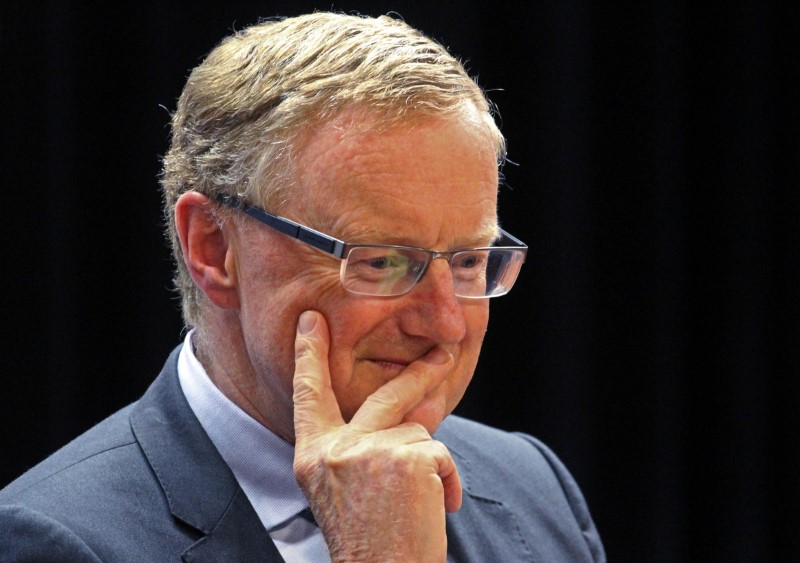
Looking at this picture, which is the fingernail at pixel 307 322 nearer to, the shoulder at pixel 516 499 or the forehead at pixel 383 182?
the forehead at pixel 383 182

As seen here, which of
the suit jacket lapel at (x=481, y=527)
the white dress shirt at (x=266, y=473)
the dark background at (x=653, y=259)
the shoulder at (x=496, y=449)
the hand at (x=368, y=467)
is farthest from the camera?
the dark background at (x=653, y=259)

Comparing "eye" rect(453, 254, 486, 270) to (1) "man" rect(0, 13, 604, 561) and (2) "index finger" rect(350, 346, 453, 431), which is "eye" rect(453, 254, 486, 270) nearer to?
(1) "man" rect(0, 13, 604, 561)

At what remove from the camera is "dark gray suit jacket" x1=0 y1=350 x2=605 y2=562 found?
1648 mm

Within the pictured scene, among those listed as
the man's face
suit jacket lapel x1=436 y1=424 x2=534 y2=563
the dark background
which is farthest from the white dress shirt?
the dark background

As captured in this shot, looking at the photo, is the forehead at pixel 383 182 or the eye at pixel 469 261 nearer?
the forehead at pixel 383 182

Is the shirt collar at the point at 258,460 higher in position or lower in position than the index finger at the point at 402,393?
lower

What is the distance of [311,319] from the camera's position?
5.66 ft

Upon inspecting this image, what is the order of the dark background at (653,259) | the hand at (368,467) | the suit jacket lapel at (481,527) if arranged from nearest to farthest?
the hand at (368,467)
the suit jacket lapel at (481,527)
the dark background at (653,259)

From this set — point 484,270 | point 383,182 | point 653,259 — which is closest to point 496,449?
point 484,270

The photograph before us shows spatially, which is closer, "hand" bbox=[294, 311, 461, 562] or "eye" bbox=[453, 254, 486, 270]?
"hand" bbox=[294, 311, 461, 562]

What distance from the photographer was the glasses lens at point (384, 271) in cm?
172

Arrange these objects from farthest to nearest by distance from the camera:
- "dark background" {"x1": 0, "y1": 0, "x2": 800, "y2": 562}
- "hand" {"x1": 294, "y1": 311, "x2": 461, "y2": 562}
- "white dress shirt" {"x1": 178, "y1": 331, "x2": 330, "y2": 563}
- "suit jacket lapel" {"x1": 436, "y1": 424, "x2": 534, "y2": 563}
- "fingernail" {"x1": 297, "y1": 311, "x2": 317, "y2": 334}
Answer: "dark background" {"x1": 0, "y1": 0, "x2": 800, "y2": 562}
"suit jacket lapel" {"x1": 436, "y1": 424, "x2": 534, "y2": 563}
"white dress shirt" {"x1": 178, "y1": 331, "x2": 330, "y2": 563}
"fingernail" {"x1": 297, "y1": 311, "x2": 317, "y2": 334}
"hand" {"x1": 294, "y1": 311, "x2": 461, "y2": 562}

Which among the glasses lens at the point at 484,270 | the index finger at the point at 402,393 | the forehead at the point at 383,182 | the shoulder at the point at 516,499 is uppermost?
the forehead at the point at 383,182

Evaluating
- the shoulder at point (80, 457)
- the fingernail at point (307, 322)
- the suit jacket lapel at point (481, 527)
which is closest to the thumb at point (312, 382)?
the fingernail at point (307, 322)
